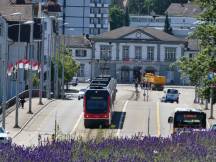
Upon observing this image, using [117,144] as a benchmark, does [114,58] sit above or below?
below

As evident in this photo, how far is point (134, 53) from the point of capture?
15012 cm

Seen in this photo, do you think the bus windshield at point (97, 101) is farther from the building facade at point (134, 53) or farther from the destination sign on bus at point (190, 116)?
the building facade at point (134, 53)

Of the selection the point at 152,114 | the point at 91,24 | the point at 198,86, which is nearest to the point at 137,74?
the point at 91,24

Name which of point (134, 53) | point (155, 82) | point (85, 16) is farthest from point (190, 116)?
point (85, 16)

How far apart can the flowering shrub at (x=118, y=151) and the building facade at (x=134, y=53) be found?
425ft

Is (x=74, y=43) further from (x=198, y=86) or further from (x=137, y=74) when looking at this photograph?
(x=198, y=86)

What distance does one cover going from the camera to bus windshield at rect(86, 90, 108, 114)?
54.6 meters

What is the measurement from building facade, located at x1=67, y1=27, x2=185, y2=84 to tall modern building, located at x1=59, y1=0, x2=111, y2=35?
29794 mm

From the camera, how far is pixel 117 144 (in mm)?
17672

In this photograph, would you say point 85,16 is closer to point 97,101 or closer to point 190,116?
point 97,101

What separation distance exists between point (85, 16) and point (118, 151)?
17175 cm

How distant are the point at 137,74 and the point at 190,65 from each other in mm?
106066

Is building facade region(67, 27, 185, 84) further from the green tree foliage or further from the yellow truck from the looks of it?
the green tree foliage

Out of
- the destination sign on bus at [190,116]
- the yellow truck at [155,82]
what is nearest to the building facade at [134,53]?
the yellow truck at [155,82]
